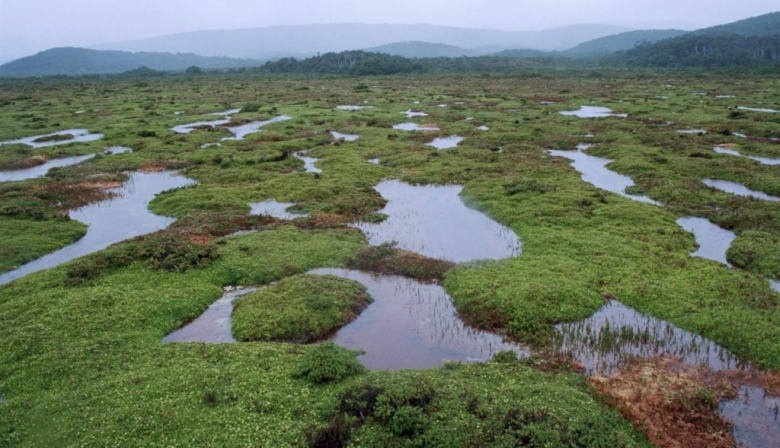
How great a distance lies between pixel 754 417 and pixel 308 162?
141ft

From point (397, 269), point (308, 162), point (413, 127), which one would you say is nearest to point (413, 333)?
point (397, 269)

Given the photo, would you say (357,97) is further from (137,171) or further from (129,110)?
(137,171)

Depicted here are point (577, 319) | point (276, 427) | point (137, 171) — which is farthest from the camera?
point (137, 171)

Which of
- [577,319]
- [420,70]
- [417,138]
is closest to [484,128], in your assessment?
[417,138]

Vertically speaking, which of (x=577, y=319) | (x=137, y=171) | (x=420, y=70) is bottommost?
(x=577, y=319)

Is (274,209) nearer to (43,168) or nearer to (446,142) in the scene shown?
(43,168)

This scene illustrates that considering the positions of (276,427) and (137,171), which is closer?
(276,427)

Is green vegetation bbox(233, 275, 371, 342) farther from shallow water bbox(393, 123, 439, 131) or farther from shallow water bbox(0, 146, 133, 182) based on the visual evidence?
shallow water bbox(393, 123, 439, 131)

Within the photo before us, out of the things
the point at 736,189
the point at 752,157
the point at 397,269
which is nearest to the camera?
the point at 397,269

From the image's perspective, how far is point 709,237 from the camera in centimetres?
3033

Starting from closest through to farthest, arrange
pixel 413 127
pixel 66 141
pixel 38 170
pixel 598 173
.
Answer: pixel 598 173 < pixel 38 170 < pixel 66 141 < pixel 413 127

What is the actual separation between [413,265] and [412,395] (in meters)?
12.3

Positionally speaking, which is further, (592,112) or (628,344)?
(592,112)

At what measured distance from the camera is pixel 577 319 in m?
21.6
